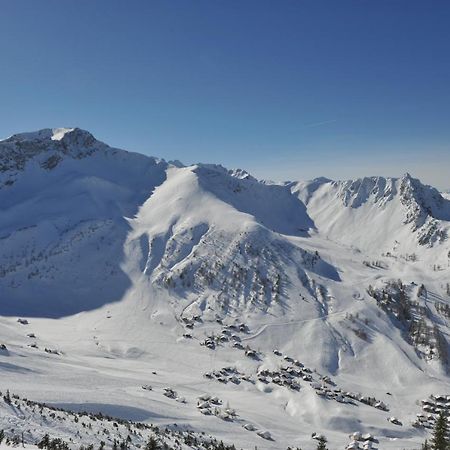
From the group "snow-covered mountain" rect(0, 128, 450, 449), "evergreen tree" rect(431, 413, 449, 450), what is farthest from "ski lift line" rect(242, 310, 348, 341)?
"evergreen tree" rect(431, 413, 449, 450)

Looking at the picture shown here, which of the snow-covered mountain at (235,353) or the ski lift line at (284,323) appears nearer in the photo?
the snow-covered mountain at (235,353)

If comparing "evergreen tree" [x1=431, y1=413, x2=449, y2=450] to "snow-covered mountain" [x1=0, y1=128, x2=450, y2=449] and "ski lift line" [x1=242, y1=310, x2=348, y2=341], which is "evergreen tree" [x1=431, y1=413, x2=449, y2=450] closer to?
"snow-covered mountain" [x1=0, y1=128, x2=450, y2=449]

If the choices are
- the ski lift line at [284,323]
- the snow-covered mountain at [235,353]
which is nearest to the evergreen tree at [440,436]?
the snow-covered mountain at [235,353]

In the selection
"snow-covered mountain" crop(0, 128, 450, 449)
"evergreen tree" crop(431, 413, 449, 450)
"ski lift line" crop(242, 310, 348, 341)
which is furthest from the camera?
"ski lift line" crop(242, 310, 348, 341)

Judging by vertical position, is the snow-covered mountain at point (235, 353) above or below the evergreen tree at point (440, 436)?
below

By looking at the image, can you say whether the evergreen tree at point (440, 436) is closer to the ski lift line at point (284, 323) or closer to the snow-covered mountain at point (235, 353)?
the snow-covered mountain at point (235, 353)

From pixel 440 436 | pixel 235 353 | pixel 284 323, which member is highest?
pixel 440 436

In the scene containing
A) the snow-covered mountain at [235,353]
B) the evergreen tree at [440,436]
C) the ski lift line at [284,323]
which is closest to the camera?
the evergreen tree at [440,436]

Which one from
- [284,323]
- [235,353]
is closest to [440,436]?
[235,353]

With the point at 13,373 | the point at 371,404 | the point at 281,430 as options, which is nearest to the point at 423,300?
the point at 371,404

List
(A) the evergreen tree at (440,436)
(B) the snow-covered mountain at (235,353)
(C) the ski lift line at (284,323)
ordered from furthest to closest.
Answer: (C) the ski lift line at (284,323), (B) the snow-covered mountain at (235,353), (A) the evergreen tree at (440,436)

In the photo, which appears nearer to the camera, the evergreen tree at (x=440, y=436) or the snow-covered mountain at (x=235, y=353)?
the evergreen tree at (x=440, y=436)

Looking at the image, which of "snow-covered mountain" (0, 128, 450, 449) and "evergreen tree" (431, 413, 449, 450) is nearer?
"evergreen tree" (431, 413, 449, 450)

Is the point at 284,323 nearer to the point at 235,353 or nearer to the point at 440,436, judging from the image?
the point at 235,353
